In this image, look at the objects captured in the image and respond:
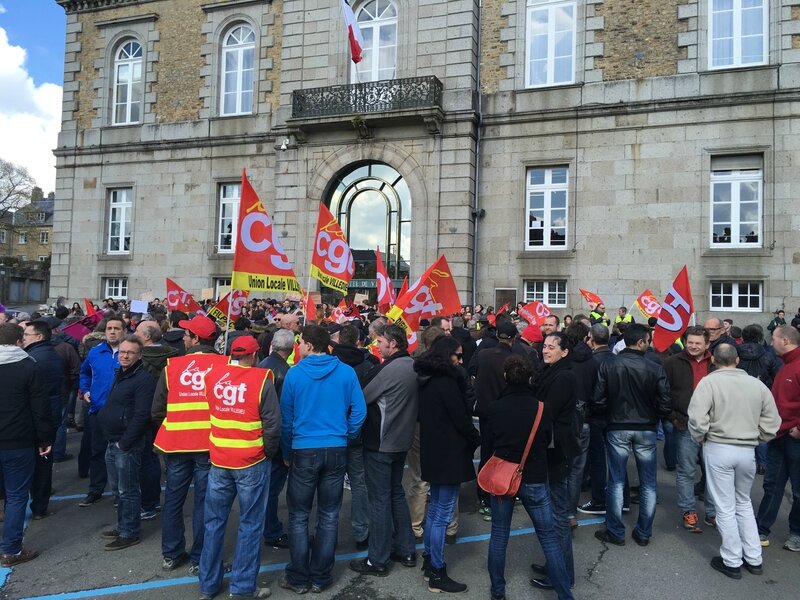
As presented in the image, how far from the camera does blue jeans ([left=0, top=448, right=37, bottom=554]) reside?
197 inches

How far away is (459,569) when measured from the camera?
5016mm

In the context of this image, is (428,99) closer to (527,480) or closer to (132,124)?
(132,124)

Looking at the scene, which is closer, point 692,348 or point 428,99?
point 692,348

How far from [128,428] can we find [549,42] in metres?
16.7

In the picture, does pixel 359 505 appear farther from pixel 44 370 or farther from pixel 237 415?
pixel 44 370

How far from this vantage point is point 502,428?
4.31m

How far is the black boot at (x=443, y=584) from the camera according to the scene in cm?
460

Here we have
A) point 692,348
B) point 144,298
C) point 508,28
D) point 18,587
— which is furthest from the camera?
point 508,28

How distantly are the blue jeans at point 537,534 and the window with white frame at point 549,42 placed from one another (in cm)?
1560

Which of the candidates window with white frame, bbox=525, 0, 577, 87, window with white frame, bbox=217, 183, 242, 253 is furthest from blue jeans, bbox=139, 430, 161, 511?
window with white frame, bbox=217, 183, 242, 253

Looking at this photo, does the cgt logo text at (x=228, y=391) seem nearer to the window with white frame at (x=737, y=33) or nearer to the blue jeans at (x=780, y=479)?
the blue jeans at (x=780, y=479)

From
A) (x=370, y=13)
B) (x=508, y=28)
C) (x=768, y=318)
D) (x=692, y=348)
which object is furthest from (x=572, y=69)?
(x=692, y=348)

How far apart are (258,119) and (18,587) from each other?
1787cm

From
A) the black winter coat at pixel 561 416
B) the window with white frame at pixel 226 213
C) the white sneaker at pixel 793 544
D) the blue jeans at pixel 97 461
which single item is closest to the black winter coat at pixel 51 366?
the blue jeans at pixel 97 461
